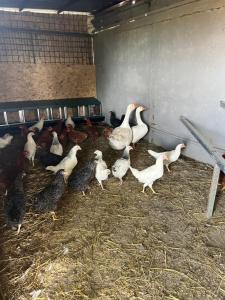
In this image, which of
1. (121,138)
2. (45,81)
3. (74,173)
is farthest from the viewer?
(45,81)

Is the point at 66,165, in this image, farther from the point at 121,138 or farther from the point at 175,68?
the point at 175,68

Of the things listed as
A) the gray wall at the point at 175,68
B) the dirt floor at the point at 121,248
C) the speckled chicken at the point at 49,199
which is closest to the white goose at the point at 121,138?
the gray wall at the point at 175,68

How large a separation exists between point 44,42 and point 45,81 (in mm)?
831

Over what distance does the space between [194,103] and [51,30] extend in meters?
3.75

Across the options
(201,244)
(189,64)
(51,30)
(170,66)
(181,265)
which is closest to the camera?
(181,265)

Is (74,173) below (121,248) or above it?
above

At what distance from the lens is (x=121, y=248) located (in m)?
1.99

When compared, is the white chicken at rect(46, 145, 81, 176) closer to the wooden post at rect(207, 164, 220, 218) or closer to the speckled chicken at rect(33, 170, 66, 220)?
the speckled chicken at rect(33, 170, 66, 220)

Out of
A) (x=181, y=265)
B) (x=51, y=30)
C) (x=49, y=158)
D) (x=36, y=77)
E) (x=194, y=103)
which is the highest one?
(x=51, y=30)

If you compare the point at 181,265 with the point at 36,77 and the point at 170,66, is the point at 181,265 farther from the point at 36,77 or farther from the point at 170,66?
the point at 36,77

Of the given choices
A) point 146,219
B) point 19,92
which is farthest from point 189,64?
point 19,92

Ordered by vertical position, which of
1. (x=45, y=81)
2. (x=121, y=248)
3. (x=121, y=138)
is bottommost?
(x=121, y=248)

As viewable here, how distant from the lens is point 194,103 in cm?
328

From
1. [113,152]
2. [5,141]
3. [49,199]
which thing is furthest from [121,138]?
[5,141]
